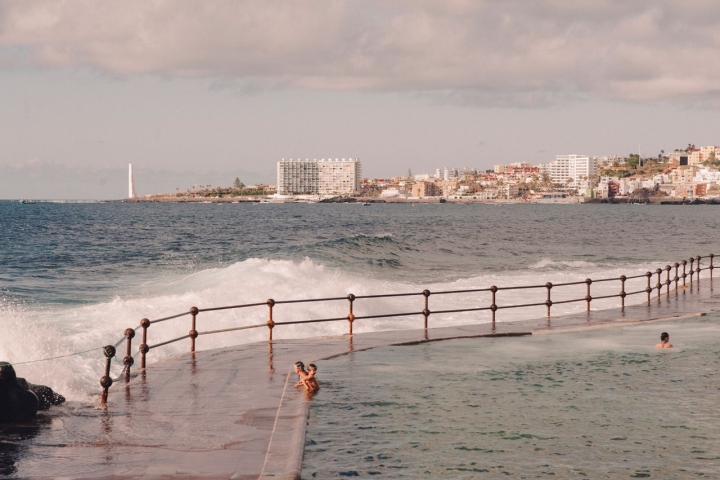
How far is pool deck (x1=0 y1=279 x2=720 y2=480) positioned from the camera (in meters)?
8.78

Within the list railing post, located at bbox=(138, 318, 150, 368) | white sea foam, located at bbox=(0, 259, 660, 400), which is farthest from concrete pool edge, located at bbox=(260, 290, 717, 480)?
white sea foam, located at bbox=(0, 259, 660, 400)

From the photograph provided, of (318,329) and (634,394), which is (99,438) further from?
(318,329)

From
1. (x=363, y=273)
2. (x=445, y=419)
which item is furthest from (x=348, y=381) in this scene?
(x=363, y=273)

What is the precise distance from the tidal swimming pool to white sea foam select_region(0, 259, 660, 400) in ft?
15.6

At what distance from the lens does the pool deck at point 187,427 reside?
8.78m

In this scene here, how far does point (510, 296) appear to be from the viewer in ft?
104

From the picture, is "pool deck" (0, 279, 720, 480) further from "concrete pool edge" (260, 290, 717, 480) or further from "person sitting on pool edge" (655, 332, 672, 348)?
"person sitting on pool edge" (655, 332, 672, 348)

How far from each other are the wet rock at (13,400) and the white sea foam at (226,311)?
197 cm

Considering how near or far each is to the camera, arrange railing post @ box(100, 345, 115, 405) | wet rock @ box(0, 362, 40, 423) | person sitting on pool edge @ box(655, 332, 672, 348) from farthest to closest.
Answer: person sitting on pool edge @ box(655, 332, 672, 348) → railing post @ box(100, 345, 115, 405) → wet rock @ box(0, 362, 40, 423)

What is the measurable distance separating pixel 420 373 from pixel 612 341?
19.4 feet

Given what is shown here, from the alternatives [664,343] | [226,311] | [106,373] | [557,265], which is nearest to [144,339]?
[106,373]

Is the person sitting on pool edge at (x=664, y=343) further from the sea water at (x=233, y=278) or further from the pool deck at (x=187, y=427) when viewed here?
the sea water at (x=233, y=278)

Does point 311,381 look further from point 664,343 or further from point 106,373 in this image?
point 664,343

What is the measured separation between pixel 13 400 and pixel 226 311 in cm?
1528
